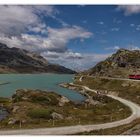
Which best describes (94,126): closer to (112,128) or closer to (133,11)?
(112,128)

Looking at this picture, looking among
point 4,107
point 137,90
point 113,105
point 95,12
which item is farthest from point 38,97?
point 95,12

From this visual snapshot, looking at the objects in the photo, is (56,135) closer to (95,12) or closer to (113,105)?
(95,12)

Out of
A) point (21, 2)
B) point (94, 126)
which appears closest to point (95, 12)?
point (21, 2)

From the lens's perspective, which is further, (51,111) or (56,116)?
(51,111)

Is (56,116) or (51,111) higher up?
(51,111)

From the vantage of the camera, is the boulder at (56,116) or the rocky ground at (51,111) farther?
the boulder at (56,116)

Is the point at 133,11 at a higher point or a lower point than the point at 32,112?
higher

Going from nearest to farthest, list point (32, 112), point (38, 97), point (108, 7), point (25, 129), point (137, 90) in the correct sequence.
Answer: point (25, 129) → point (108, 7) → point (32, 112) → point (38, 97) → point (137, 90)

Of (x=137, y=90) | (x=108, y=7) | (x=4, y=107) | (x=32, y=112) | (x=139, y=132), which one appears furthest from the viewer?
(x=137, y=90)

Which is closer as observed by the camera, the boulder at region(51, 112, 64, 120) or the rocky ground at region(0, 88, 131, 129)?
the rocky ground at region(0, 88, 131, 129)

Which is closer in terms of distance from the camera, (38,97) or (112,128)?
(112,128)
